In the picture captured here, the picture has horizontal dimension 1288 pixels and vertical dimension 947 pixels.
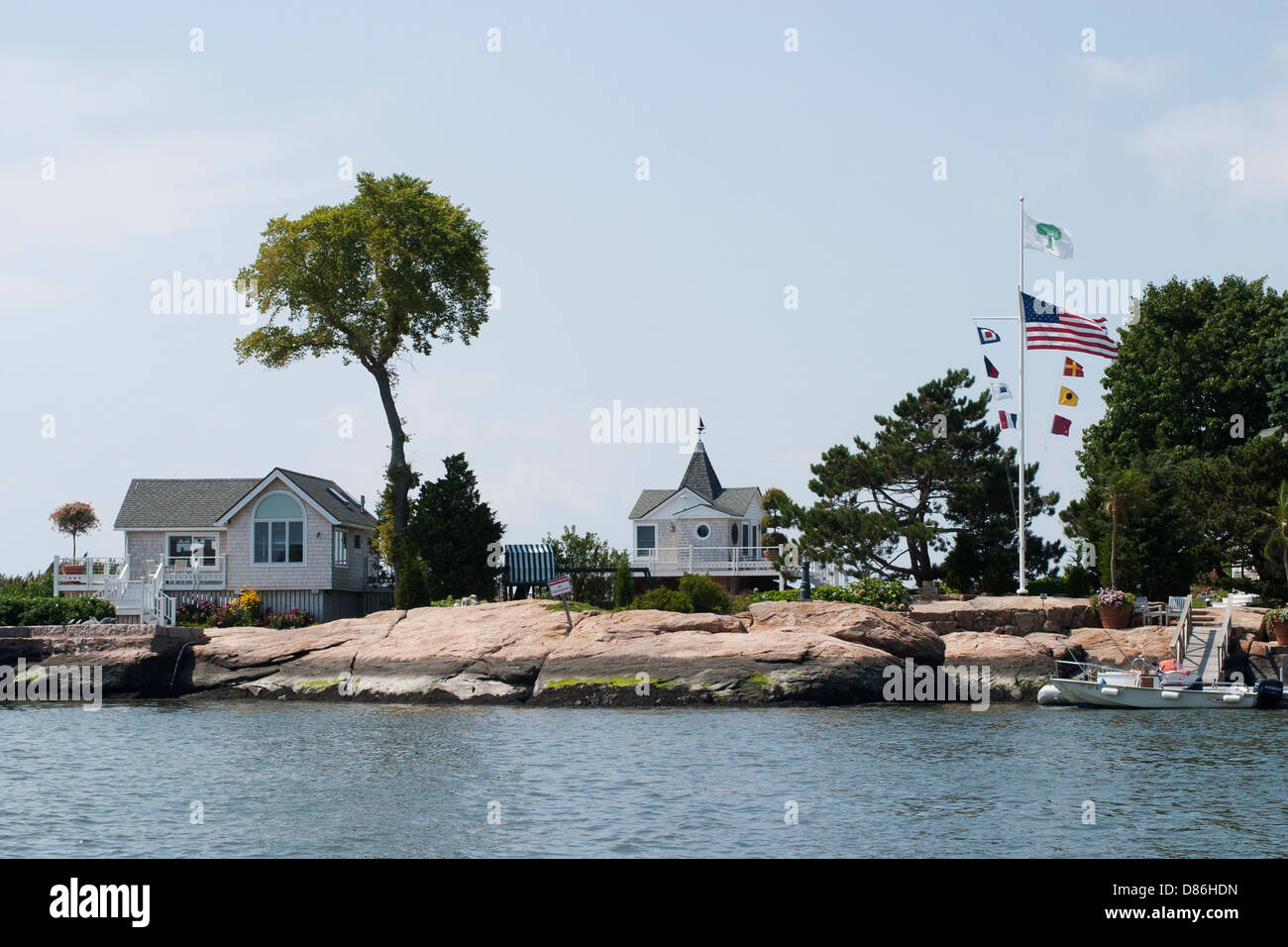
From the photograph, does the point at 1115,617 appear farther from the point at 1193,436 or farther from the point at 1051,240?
the point at 1193,436

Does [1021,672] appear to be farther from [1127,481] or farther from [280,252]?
[280,252]

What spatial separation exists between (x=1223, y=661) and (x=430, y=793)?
2719 centimetres

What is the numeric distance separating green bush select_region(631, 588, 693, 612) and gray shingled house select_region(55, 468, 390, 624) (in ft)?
52.6

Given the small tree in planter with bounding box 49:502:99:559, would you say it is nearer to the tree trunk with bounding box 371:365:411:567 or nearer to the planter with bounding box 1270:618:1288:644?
the tree trunk with bounding box 371:365:411:567

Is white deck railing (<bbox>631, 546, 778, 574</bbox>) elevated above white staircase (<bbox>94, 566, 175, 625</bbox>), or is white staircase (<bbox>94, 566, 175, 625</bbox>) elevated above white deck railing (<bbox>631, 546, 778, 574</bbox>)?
white deck railing (<bbox>631, 546, 778, 574</bbox>)

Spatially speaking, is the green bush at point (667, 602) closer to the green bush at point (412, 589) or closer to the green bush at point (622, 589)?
the green bush at point (622, 589)

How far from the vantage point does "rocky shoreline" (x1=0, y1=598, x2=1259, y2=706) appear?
34062mm

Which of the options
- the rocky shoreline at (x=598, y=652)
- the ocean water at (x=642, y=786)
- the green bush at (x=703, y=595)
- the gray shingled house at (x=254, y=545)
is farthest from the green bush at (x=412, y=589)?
the ocean water at (x=642, y=786)

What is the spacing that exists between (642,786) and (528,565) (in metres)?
29.0

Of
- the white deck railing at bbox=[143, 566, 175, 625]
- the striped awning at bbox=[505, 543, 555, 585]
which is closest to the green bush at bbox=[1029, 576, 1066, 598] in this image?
the striped awning at bbox=[505, 543, 555, 585]

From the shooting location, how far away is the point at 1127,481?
4159cm

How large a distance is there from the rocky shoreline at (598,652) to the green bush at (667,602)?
196 cm

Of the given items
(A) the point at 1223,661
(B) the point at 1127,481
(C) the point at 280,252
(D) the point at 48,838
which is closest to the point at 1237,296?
(B) the point at 1127,481
